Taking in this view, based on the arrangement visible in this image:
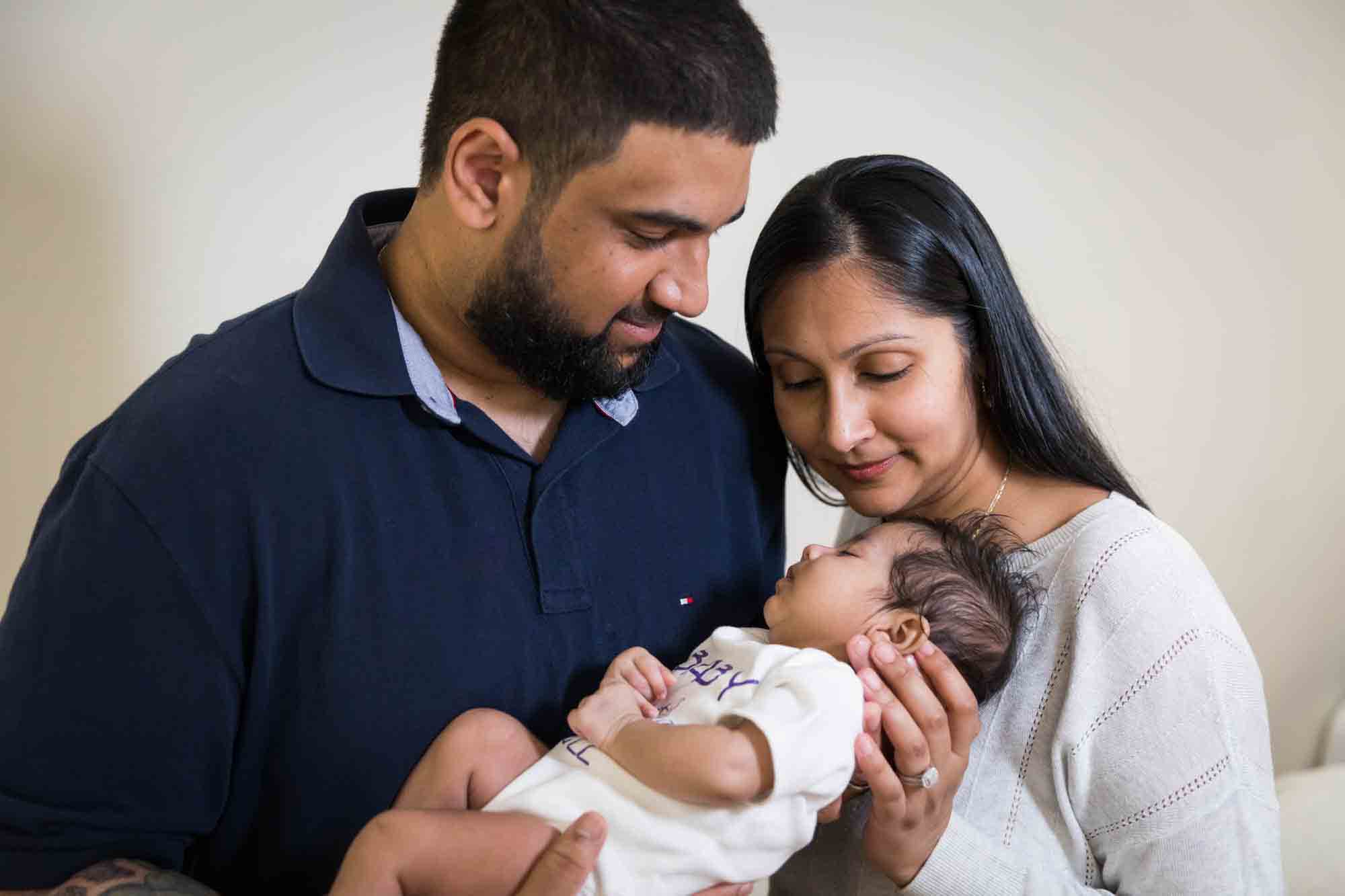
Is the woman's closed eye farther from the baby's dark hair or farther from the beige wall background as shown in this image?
the beige wall background

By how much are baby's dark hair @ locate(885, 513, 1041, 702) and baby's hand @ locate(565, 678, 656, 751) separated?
394 mm

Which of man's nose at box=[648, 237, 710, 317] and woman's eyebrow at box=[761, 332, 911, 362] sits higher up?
man's nose at box=[648, 237, 710, 317]

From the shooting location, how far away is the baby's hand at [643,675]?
165 centimetres

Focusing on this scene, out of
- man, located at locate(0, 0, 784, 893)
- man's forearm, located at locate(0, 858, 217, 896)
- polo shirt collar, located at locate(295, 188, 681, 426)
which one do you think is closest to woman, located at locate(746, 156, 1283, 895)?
man, located at locate(0, 0, 784, 893)

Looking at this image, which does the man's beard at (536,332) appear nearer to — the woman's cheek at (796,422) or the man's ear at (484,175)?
the man's ear at (484,175)

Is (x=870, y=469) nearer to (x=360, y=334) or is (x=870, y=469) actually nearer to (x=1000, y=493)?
(x=1000, y=493)

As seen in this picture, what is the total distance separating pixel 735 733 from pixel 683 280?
0.62 meters

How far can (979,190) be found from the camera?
293cm

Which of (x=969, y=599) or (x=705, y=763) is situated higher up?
(x=969, y=599)

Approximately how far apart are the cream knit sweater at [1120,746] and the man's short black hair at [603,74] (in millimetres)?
822

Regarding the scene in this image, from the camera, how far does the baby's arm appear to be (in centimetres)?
140

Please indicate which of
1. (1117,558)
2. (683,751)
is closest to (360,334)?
(683,751)

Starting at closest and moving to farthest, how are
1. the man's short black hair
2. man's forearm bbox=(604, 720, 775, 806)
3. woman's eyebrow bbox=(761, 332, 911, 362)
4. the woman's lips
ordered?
man's forearm bbox=(604, 720, 775, 806)
the man's short black hair
woman's eyebrow bbox=(761, 332, 911, 362)
the woman's lips

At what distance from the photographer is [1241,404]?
10.9 ft
